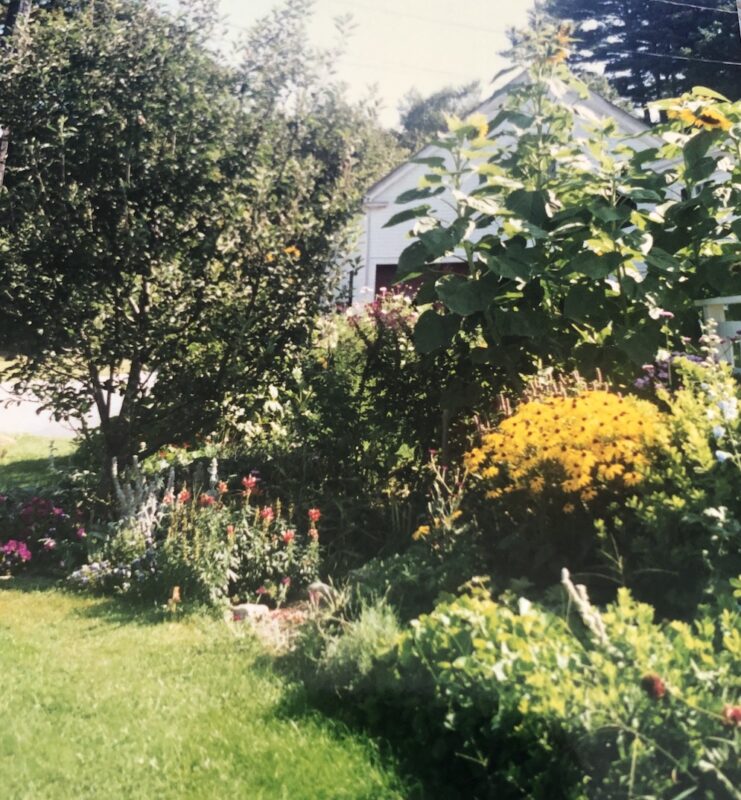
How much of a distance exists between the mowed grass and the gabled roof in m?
2.68

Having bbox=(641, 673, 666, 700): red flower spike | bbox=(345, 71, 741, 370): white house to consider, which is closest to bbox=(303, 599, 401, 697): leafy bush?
bbox=(641, 673, 666, 700): red flower spike

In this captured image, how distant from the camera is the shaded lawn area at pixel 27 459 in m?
6.45

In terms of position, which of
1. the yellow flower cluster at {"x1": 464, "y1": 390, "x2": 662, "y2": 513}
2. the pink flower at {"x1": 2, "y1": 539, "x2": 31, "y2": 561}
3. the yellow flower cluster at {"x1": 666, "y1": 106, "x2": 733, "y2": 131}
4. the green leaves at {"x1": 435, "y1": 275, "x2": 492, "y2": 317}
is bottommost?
the pink flower at {"x1": 2, "y1": 539, "x2": 31, "y2": 561}

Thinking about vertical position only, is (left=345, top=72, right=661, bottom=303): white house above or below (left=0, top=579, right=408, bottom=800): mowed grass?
above

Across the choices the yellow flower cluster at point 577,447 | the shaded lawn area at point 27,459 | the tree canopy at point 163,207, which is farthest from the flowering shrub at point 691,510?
the shaded lawn area at point 27,459

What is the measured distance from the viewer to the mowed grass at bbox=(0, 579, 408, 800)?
2170 millimetres

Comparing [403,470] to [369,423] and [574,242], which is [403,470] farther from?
[574,242]

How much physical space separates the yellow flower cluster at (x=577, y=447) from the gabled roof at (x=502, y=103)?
167 centimetres

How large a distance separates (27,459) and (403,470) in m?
4.81

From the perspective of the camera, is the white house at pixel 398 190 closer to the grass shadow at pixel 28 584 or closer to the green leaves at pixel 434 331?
the green leaves at pixel 434 331

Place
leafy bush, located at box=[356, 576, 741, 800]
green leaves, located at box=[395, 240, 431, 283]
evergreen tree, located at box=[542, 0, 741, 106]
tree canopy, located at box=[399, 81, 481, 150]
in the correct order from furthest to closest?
evergreen tree, located at box=[542, 0, 741, 106] → tree canopy, located at box=[399, 81, 481, 150] → green leaves, located at box=[395, 240, 431, 283] → leafy bush, located at box=[356, 576, 741, 800]

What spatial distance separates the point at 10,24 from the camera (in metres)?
4.84

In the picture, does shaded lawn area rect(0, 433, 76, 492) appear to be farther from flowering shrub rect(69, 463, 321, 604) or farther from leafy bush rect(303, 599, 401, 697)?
leafy bush rect(303, 599, 401, 697)

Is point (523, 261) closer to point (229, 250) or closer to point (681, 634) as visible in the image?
point (229, 250)
